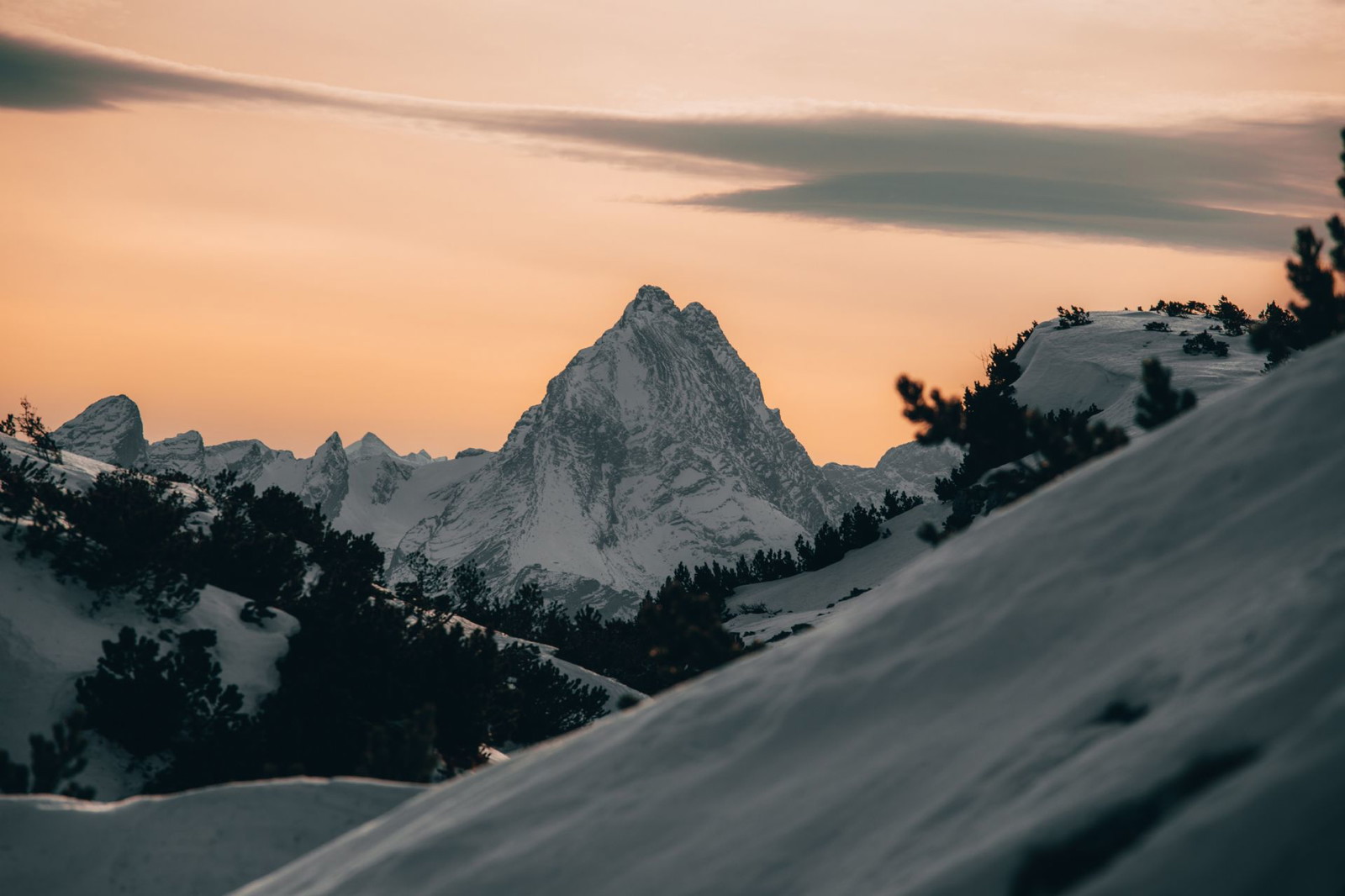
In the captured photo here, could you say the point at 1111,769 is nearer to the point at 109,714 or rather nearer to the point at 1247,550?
the point at 1247,550

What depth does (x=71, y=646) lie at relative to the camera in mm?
14344

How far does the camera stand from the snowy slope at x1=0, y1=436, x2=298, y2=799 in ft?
43.0

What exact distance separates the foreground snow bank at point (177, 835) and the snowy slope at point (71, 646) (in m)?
4.87

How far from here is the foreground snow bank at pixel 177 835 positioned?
7762 mm

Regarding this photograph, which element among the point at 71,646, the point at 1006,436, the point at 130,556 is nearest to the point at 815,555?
the point at 130,556

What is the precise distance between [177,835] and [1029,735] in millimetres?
6298

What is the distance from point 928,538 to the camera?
8.84m

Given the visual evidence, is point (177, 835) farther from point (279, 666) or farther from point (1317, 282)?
point (1317, 282)

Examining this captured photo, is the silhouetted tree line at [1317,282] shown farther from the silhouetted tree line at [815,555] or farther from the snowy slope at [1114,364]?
the silhouetted tree line at [815,555]

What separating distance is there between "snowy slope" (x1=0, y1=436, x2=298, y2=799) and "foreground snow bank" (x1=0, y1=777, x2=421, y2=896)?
4870 millimetres

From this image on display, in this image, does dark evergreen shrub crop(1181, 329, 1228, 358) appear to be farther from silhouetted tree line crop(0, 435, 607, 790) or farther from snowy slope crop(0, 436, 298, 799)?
snowy slope crop(0, 436, 298, 799)

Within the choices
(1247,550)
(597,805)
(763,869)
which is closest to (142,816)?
(597,805)

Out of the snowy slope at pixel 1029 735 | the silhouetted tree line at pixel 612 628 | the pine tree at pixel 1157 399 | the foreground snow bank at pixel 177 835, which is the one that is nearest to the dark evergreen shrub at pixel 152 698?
the foreground snow bank at pixel 177 835

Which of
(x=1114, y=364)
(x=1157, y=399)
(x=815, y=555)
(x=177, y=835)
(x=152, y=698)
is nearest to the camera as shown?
(x=177, y=835)
